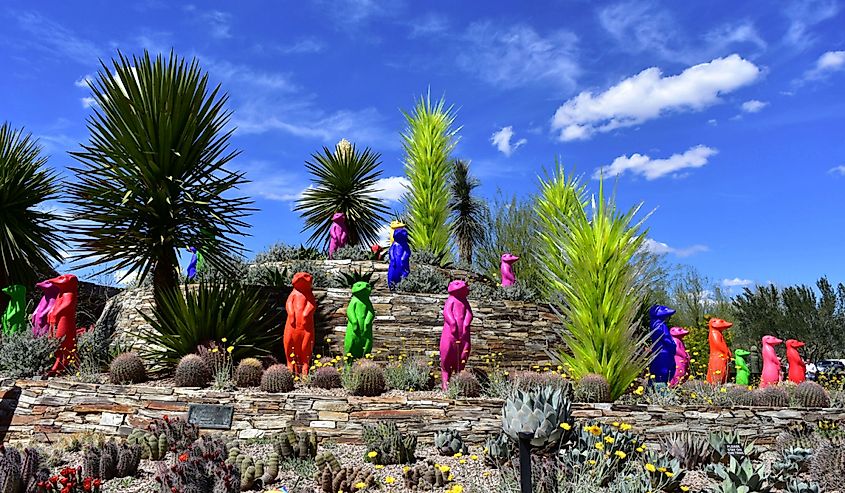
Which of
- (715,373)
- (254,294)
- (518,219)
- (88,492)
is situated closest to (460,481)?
(88,492)

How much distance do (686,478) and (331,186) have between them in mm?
14045

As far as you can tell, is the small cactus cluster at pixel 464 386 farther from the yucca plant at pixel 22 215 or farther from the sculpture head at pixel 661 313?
the yucca plant at pixel 22 215

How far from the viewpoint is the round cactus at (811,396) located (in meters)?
7.96

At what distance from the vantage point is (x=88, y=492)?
15.5ft

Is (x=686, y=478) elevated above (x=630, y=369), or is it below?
below

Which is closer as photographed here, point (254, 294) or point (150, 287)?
point (254, 294)

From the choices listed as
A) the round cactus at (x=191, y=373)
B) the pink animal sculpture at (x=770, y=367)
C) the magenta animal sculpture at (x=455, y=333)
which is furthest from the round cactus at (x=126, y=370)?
the pink animal sculpture at (x=770, y=367)

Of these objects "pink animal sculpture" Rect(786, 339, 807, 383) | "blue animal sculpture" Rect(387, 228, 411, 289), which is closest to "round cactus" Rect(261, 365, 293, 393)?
"blue animal sculpture" Rect(387, 228, 411, 289)

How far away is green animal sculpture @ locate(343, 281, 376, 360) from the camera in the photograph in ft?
27.2

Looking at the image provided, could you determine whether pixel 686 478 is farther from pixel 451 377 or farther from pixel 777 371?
pixel 777 371

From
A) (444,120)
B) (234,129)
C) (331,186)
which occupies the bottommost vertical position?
(234,129)

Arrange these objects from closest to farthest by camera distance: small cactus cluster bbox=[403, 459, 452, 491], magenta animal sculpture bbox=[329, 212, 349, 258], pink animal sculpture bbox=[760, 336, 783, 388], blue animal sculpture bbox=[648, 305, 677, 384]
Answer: small cactus cluster bbox=[403, 459, 452, 491]
blue animal sculpture bbox=[648, 305, 677, 384]
pink animal sculpture bbox=[760, 336, 783, 388]
magenta animal sculpture bbox=[329, 212, 349, 258]

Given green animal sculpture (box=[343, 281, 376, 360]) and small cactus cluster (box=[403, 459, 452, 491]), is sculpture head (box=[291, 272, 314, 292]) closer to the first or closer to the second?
green animal sculpture (box=[343, 281, 376, 360])

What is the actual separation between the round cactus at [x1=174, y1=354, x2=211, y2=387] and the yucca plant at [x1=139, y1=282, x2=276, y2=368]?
0.56 meters
